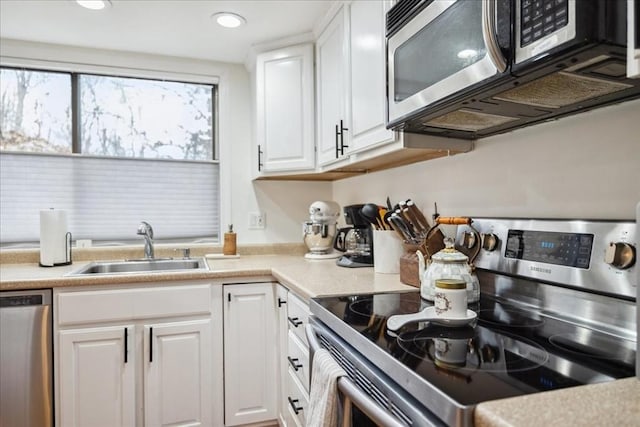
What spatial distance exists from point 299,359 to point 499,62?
1216mm

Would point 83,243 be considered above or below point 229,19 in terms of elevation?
below

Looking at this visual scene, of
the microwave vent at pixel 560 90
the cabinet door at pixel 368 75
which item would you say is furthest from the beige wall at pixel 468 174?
the cabinet door at pixel 368 75

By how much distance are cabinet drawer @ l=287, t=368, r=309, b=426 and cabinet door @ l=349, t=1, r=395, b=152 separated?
1005 millimetres

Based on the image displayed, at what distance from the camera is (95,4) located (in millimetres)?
1914

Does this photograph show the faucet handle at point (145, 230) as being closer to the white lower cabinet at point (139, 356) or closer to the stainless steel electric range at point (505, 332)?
the white lower cabinet at point (139, 356)

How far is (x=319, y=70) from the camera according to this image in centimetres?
219

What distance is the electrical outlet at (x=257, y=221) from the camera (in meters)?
2.73

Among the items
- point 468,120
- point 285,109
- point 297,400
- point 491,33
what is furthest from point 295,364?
point 285,109

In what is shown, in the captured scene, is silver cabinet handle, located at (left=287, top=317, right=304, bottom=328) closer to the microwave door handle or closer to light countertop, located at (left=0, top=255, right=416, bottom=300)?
light countertop, located at (left=0, top=255, right=416, bottom=300)

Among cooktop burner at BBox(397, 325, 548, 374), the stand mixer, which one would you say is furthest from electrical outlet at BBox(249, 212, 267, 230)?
cooktop burner at BBox(397, 325, 548, 374)

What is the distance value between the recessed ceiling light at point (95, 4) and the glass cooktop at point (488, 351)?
1.84 metres

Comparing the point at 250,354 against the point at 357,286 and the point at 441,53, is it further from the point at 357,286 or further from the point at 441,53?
the point at 441,53

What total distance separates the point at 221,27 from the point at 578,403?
7.45 ft

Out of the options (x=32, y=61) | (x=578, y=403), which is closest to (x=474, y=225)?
(x=578, y=403)
